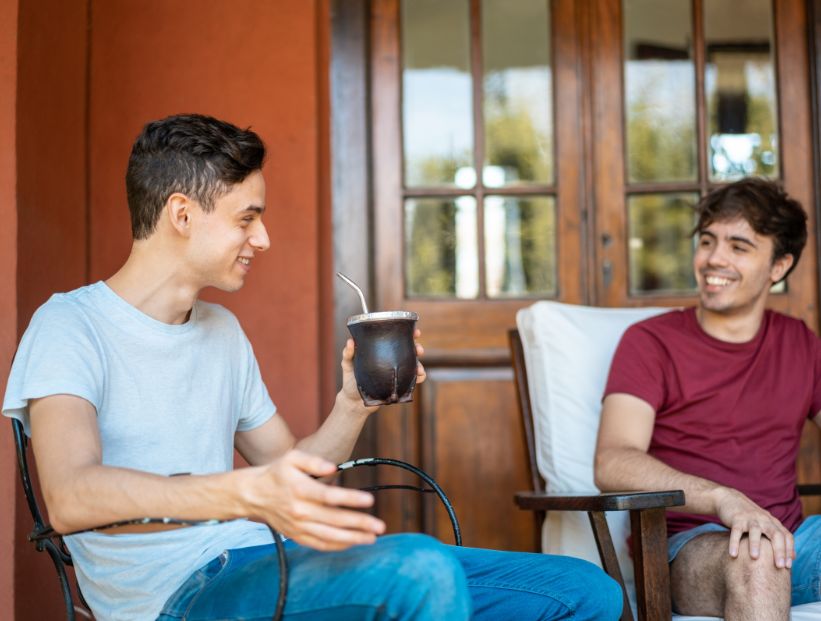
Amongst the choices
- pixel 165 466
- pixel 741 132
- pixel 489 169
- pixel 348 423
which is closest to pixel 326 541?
pixel 165 466

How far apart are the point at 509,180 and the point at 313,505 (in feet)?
7.60

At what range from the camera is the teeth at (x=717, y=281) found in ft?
8.55

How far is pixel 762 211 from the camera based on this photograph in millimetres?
2650

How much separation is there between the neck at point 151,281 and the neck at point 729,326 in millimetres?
1424

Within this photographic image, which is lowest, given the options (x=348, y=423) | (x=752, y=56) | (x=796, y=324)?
(x=348, y=423)

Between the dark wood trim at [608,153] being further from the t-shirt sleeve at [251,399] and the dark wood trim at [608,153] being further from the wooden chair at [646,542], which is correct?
the t-shirt sleeve at [251,399]

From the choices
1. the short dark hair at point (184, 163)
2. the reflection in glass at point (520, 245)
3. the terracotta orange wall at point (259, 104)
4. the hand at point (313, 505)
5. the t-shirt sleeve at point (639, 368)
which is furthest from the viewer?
the reflection in glass at point (520, 245)

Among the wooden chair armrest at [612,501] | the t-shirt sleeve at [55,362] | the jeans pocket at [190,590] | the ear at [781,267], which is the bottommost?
the jeans pocket at [190,590]

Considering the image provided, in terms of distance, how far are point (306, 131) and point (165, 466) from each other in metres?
1.64

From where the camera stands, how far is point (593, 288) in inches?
133

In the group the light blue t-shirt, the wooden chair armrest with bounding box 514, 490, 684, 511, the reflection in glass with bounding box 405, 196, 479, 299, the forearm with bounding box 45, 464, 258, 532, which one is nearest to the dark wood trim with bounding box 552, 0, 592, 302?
the reflection in glass with bounding box 405, 196, 479, 299

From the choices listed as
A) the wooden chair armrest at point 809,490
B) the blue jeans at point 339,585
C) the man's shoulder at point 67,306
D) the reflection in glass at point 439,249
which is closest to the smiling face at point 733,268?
the wooden chair armrest at point 809,490

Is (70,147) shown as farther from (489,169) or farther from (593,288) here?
(593,288)

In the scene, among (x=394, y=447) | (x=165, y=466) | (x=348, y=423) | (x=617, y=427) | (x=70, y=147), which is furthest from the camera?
(x=394, y=447)
